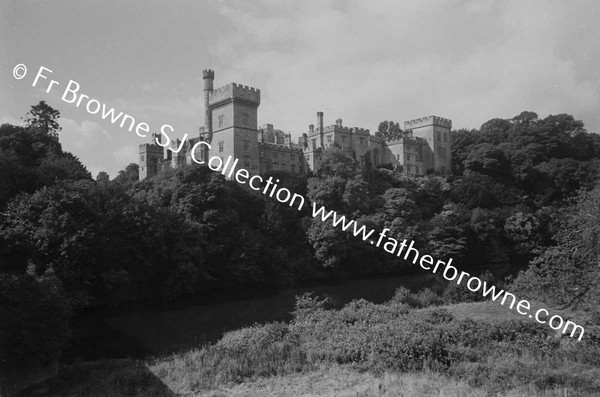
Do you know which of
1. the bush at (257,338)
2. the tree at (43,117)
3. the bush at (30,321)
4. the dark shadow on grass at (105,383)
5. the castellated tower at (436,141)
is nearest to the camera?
the dark shadow on grass at (105,383)

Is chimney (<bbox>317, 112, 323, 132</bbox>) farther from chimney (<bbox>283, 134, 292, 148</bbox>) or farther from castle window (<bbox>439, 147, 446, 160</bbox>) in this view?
castle window (<bbox>439, 147, 446, 160</bbox>)

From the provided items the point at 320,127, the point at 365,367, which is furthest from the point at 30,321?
the point at 320,127

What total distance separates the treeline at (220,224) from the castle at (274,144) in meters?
4.20

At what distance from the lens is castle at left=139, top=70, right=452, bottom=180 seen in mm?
41188

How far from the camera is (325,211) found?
35812 millimetres

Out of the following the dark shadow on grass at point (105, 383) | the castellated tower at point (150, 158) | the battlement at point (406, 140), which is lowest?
the dark shadow on grass at point (105, 383)

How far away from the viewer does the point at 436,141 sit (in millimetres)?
57719

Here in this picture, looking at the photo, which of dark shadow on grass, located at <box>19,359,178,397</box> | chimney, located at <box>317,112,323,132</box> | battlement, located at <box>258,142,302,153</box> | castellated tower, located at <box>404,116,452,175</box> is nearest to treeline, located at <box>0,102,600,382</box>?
dark shadow on grass, located at <box>19,359,178,397</box>

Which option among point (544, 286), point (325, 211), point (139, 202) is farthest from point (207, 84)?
point (544, 286)

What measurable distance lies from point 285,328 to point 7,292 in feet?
27.6

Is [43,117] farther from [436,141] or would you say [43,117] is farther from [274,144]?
[436,141]

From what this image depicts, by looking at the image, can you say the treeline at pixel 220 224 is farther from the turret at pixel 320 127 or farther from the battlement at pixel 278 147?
the battlement at pixel 278 147

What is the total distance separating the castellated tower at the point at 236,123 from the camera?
1603 inches

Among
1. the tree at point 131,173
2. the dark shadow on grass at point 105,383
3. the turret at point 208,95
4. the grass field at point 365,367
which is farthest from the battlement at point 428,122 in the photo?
the dark shadow on grass at point 105,383
